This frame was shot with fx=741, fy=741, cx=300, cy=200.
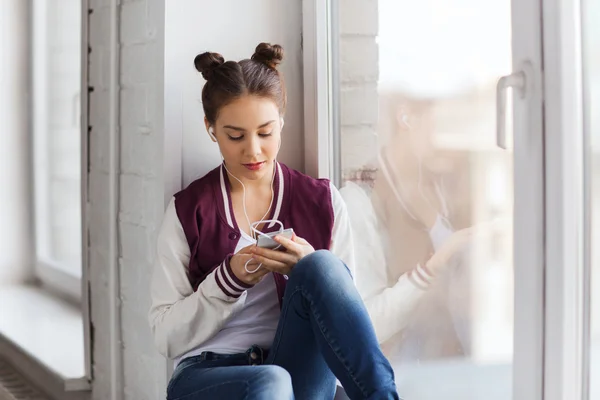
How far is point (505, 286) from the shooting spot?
1161 millimetres

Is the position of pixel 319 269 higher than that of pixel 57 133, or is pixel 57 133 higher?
pixel 57 133

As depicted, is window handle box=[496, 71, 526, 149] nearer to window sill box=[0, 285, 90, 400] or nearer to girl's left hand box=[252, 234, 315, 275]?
girl's left hand box=[252, 234, 315, 275]

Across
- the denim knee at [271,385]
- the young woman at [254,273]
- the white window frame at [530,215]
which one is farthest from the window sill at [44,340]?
the white window frame at [530,215]

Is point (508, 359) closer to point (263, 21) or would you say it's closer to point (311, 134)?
point (311, 134)

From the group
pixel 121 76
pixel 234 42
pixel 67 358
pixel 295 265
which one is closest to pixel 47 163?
pixel 67 358

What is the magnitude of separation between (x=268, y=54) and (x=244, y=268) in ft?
1.37

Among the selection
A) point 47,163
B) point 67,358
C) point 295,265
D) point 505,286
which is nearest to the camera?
point 505,286

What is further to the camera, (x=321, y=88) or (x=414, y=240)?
(x=321, y=88)

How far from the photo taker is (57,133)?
2.52 m

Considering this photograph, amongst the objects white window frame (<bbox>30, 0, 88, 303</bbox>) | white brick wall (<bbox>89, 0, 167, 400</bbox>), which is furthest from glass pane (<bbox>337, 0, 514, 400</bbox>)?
white window frame (<bbox>30, 0, 88, 303</bbox>)

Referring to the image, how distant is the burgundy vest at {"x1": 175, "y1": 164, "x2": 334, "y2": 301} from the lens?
1.39 metres

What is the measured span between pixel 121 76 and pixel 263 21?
1.30ft

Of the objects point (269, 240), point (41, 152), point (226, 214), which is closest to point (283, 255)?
point (269, 240)

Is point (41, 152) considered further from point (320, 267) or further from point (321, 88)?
point (320, 267)
